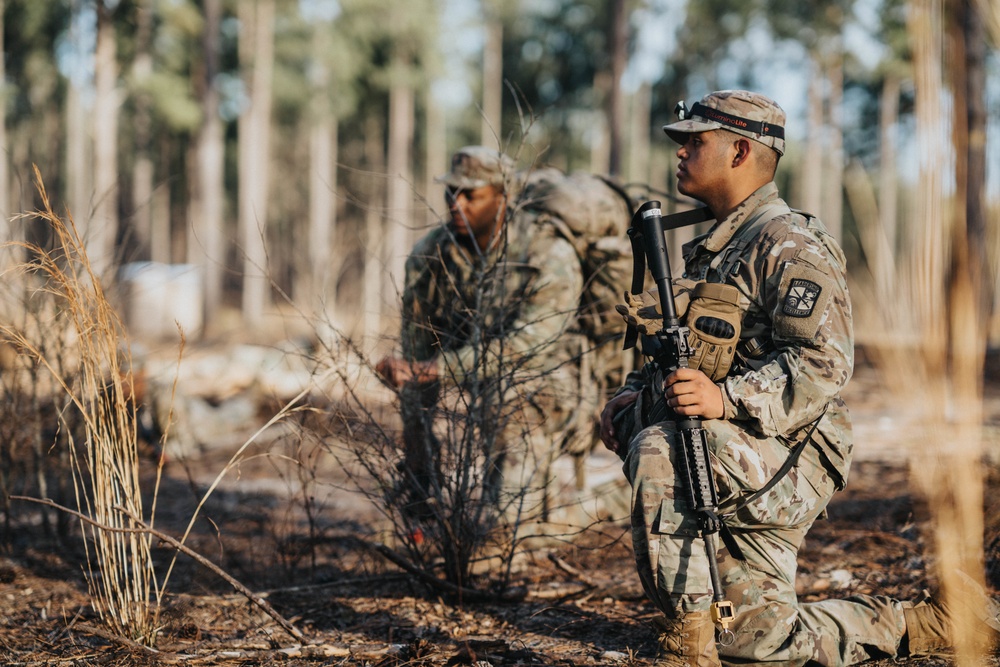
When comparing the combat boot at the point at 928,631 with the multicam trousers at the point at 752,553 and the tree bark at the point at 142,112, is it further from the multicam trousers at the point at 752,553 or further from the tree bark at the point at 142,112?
the tree bark at the point at 142,112

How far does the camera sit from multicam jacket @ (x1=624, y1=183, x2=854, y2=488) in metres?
2.42

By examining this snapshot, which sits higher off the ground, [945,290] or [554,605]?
[945,290]

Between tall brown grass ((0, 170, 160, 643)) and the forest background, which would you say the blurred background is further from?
tall brown grass ((0, 170, 160, 643))

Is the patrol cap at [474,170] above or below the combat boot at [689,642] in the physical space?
above

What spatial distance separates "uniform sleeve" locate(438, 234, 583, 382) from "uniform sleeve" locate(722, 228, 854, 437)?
954 mm

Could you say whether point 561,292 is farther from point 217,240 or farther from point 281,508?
point 217,240

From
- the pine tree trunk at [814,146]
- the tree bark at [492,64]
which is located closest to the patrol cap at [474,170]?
the pine tree trunk at [814,146]

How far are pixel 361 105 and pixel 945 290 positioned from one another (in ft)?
96.3

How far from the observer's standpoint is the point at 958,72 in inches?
34.2

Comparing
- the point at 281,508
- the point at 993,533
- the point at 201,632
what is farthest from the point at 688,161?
the point at 281,508

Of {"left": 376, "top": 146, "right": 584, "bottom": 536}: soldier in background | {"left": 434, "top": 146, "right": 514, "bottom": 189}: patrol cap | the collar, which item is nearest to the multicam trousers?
the collar

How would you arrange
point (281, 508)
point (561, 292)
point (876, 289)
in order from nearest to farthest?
point (876, 289), point (561, 292), point (281, 508)

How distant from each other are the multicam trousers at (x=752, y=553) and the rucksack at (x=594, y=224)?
1810 mm

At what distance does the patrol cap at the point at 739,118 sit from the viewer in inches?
105
